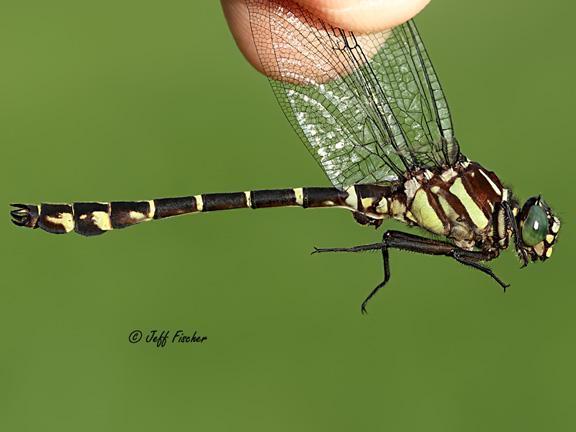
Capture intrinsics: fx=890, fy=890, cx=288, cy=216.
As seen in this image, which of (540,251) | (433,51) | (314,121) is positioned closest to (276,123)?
(433,51)

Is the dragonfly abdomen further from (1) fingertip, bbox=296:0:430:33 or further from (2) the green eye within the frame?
(1) fingertip, bbox=296:0:430:33

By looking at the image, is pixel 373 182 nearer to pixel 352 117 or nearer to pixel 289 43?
pixel 352 117

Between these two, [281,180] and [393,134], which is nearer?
[393,134]

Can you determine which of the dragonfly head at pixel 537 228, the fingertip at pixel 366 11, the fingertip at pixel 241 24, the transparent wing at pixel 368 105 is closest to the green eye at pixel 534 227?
the dragonfly head at pixel 537 228

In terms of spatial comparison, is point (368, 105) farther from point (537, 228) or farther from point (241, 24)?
point (537, 228)

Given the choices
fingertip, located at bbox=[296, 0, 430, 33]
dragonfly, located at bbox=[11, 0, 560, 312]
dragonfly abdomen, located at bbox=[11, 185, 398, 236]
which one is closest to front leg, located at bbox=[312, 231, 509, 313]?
dragonfly, located at bbox=[11, 0, 560, 312]

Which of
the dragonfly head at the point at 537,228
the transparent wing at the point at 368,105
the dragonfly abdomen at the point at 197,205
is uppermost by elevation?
the transparent wing at the point at 368,105

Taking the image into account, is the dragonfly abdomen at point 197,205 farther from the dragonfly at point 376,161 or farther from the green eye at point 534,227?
the green eye at point 534,227
